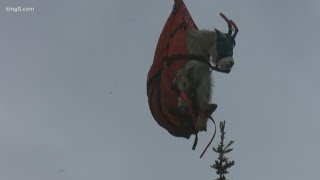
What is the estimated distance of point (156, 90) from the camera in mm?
9070

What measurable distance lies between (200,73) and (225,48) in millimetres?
411

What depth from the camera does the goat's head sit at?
862 cm

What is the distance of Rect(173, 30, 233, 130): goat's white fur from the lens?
870 cm

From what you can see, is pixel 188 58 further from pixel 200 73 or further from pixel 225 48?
pixel 225 48

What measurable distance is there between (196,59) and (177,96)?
498mm

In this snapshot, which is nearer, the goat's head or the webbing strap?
the goat's head

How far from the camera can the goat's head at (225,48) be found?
8.62 metres

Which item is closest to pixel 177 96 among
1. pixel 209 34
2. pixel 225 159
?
pixel 209 34

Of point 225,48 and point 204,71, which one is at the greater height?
point 225,48

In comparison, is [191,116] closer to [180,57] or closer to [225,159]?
[180,57]

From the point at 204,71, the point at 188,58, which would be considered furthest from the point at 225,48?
the point at 188,58

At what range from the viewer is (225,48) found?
8.74 m

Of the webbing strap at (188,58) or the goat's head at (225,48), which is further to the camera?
the webbing strap at (188,58)

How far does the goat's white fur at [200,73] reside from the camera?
343 inches
